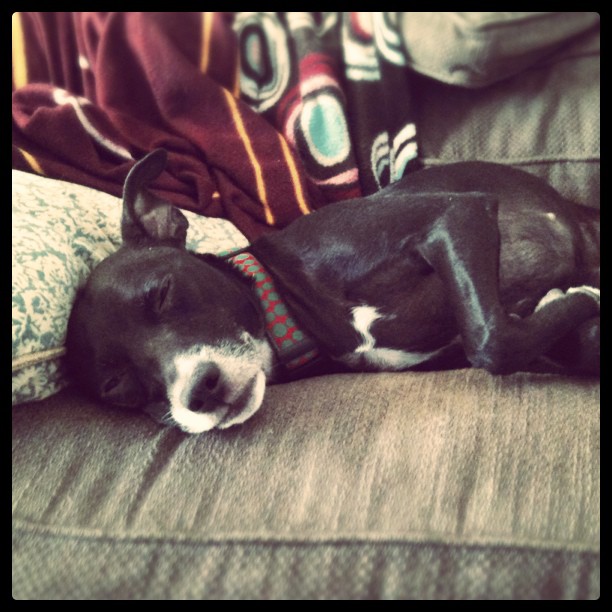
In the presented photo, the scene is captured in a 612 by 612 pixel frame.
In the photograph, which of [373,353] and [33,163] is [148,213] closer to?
[33,163]

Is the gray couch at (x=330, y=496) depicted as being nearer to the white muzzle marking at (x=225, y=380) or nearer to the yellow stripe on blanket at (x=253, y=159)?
the white muzzle marking at (x=225, y=380)

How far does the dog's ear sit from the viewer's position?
1.70m

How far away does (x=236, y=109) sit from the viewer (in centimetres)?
216

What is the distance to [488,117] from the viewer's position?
2.06m

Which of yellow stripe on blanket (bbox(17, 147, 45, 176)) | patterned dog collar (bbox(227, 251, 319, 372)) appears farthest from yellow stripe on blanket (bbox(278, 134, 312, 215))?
yellow stripe on blanket (bbox(17, 147, 45, 176))

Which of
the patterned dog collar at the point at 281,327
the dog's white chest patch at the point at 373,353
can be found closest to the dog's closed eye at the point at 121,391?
the patterned dog collar at the point at 281,327

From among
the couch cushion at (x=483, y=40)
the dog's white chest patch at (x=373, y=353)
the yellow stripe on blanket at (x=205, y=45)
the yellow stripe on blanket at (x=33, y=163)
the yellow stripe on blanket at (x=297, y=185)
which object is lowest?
the dog's white chest patch at (x=373, y=353)

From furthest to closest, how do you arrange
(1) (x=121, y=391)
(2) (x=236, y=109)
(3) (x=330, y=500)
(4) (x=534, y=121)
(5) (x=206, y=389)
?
(2) (x=236, y=109)
(4) (x=534, y=121)
(1) (x=121, y=391)
(5) (x=206, y=389)
(3) (x=330, y=500)

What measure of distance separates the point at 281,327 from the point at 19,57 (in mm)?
1508

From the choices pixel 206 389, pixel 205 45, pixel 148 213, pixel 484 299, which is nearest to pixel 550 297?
pixel 484 299

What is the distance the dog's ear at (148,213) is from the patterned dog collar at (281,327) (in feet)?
0.81

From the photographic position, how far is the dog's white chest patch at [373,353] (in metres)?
1.72

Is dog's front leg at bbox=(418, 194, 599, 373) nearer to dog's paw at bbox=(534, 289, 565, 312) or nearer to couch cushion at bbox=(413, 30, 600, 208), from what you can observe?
dog's paw at bbox=(534, 289, 565, 312)
